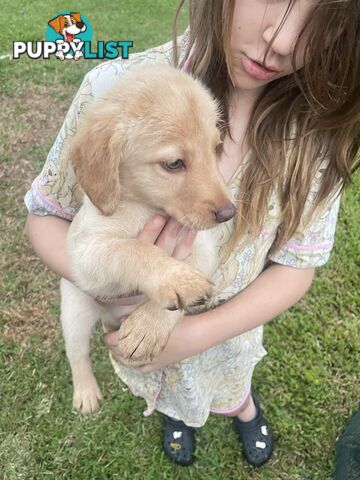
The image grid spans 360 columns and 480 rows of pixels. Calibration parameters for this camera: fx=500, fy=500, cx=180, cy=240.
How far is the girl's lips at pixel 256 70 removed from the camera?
1745mm

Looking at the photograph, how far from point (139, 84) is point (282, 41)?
1.66 ft

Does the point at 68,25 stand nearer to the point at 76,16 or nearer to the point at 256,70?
the point at 76,16

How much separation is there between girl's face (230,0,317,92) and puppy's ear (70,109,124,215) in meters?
0.50

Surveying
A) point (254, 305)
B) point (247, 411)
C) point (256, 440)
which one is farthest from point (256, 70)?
point (256, 440)

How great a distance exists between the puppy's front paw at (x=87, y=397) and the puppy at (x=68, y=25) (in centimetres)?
593

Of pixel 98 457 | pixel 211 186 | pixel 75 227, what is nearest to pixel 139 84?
pixel 211 186

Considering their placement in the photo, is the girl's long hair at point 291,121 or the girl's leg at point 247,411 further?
the girl's leg at point 247,411

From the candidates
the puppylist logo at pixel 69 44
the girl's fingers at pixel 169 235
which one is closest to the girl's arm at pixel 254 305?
the girl's fingers at pixel 169 235

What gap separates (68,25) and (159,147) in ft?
23.7

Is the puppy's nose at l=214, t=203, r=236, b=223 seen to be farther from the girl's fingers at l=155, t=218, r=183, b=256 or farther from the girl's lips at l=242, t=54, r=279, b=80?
the girl's lips at l=242, t=54, r=279, b=80

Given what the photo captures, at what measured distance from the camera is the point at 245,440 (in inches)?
116

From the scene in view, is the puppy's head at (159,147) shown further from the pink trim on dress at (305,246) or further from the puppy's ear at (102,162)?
the pink trim on dress at (305,246)

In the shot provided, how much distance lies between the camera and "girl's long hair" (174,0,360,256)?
1818 mm

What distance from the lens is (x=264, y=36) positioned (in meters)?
1.67
